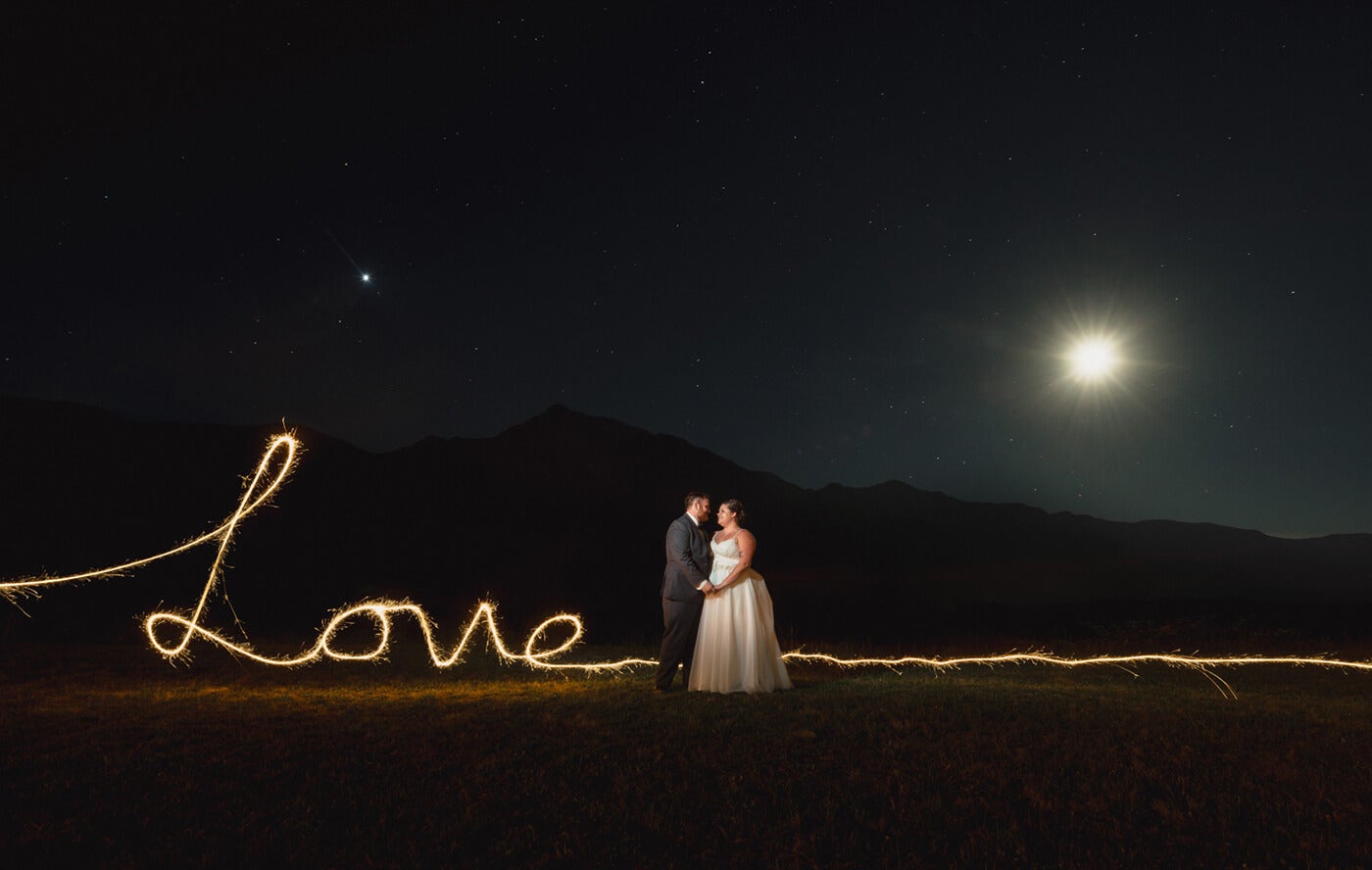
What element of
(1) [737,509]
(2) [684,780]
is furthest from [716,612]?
(2) [684,780]

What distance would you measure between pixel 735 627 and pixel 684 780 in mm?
4328

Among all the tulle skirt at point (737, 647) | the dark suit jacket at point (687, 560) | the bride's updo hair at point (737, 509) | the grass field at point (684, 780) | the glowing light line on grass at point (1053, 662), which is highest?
the bride's updo hair at point (737, 509)

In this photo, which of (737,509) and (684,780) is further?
(737,509)

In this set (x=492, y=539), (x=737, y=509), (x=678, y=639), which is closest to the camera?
(x=678, y=639)

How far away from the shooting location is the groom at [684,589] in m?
9.74

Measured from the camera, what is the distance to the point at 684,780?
5395 mm

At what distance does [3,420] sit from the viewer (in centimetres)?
5122

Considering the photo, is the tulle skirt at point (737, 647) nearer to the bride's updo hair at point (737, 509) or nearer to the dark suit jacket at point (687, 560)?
the dark suit jacket at point (687, 560)

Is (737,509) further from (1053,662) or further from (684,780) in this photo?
(1053,662)

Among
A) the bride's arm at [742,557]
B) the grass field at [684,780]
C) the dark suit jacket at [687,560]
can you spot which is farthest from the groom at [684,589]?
the grass field at [684,780]

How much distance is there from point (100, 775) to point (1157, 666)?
14485mm

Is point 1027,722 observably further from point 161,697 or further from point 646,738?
point 161,697

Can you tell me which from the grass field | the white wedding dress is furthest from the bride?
the grass field

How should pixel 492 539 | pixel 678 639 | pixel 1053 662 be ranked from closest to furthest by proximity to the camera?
pixel 678 639
pixel 1053 662
pixel 492 539
